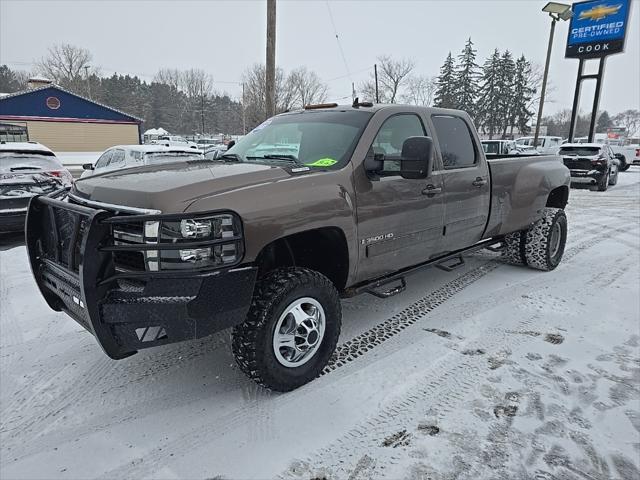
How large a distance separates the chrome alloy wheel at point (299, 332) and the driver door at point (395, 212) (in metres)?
0.55

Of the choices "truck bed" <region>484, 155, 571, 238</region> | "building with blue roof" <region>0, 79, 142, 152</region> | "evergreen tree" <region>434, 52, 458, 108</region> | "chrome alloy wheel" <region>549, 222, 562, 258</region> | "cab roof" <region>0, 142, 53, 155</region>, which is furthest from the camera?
"evergreen tree" <region>434, 52, 458, 108</region>

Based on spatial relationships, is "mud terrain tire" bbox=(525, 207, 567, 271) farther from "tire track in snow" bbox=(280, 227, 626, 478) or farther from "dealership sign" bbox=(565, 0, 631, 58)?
"dealership sign" bbox=(565, 0, 631, 58)

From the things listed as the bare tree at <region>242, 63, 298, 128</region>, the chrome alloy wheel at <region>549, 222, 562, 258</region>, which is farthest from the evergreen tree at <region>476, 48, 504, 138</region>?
the chrome alloy wheel at <region>549, 222, 562, 258</region>

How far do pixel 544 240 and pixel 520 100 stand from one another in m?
62.9

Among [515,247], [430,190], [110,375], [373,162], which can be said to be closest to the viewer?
[110,375]

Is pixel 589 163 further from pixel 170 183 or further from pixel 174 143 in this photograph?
pixel 174 143

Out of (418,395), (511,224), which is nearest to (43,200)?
(418,395)

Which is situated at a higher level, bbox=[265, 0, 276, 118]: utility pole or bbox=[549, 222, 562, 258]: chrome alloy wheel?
bbox=[265, 0, 276, 118]: utility pole

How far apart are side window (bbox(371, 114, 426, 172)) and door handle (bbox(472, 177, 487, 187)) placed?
0.85 metres

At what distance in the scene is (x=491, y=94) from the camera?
5919 centimetres

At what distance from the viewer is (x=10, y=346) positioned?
3650 mm

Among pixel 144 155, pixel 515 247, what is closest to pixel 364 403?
pixel 515 247

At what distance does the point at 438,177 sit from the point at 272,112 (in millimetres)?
8508

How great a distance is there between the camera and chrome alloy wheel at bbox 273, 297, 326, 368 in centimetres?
291
